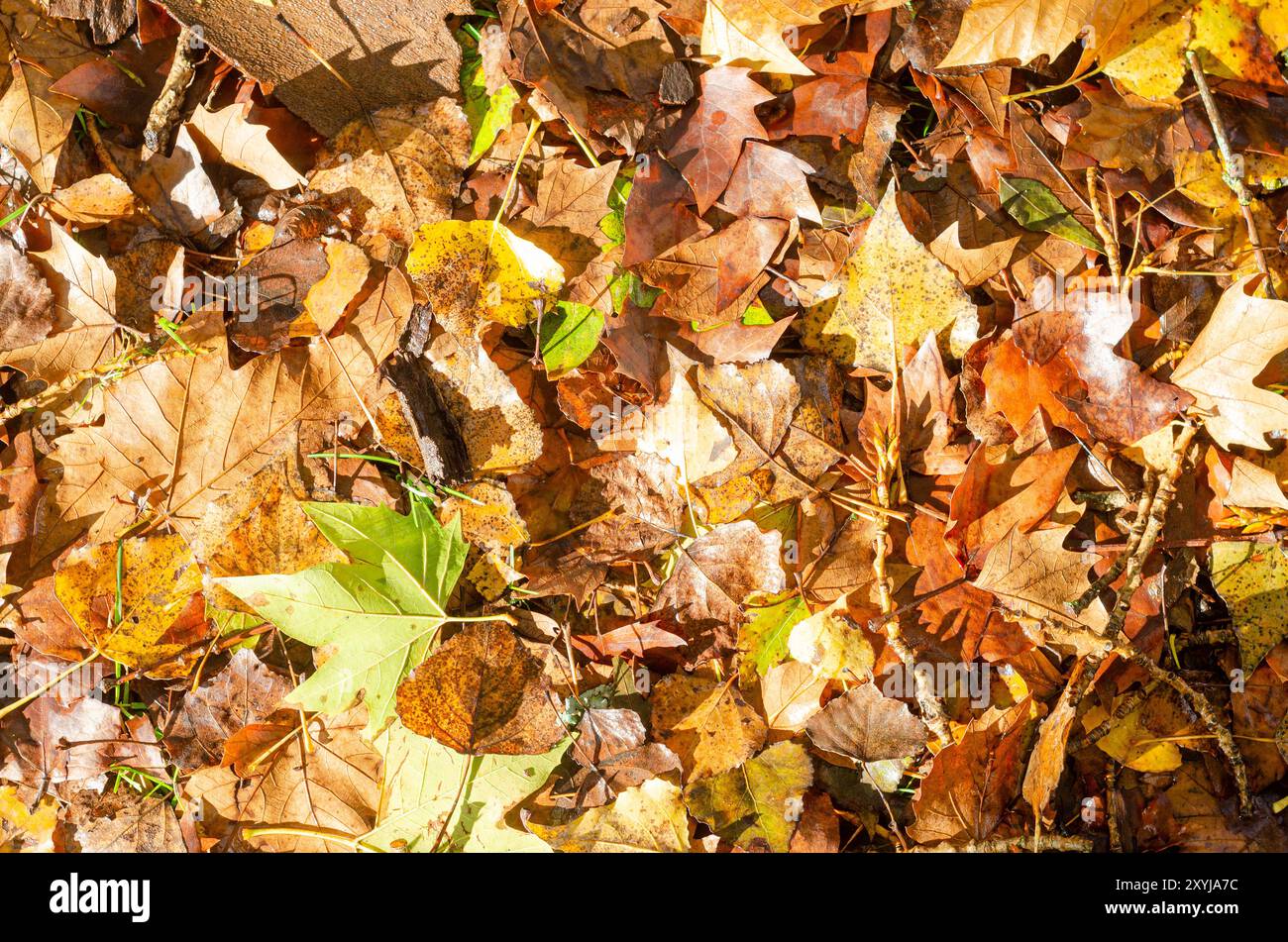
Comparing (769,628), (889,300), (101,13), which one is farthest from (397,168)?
(769,628)

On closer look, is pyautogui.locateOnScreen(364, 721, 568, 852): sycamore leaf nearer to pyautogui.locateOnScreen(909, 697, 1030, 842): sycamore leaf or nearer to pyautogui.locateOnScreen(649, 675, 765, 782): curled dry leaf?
pyautogui.locateOnScreen(649, 675, 765, 782): curled dry leaf

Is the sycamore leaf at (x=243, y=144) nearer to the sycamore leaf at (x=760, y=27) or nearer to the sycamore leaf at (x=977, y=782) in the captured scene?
the sycamore leaf at (x=760, y=27)

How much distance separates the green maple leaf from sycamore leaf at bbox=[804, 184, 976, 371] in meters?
1.07

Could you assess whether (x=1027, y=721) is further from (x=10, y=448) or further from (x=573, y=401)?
(x=10, y=448)

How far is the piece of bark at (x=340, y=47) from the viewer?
1872 mm

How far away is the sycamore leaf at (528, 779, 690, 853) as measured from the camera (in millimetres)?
1888

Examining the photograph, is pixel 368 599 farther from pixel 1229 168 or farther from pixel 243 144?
pixel 1229 168

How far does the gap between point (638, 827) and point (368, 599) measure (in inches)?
33.7

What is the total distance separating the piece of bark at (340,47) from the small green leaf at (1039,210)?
4.55 ft

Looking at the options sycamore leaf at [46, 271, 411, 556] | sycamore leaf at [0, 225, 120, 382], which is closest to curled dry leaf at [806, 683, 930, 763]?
sycamore leaf at [46, 271, 411, 556]

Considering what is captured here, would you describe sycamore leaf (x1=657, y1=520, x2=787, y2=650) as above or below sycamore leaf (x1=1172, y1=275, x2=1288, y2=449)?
below

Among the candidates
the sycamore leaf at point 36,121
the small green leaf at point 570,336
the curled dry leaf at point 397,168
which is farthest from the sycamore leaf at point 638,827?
the sycamore leaf at point 36,121
